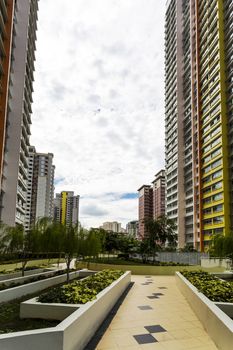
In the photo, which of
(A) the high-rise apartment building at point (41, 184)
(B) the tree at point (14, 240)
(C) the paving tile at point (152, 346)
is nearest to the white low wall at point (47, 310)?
(C) the paving tile at point (152, 346)

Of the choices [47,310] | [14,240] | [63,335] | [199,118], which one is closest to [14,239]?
[14,240]

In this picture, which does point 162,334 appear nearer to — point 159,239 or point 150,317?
point 150,317

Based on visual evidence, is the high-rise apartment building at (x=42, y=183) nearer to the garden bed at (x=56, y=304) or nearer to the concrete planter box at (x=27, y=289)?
the concrete planter box at (x=27, y=289)

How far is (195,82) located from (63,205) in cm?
6552

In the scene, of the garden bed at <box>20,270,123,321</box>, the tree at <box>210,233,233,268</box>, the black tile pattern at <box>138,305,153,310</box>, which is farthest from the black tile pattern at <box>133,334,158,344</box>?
the tree at <box>210,233,233,268</box>

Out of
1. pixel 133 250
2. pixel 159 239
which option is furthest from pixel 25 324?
pixel 159 239

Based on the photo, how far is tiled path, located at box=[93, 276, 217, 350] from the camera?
5664 mm

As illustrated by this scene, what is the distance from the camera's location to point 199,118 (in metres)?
64.0

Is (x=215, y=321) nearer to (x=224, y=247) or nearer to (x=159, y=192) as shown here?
(x=224, y=247)

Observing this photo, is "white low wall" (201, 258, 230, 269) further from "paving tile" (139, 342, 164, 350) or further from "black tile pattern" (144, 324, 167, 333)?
"paving tile" (139, 342, 164, 350)

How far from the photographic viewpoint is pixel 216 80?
57312 mm

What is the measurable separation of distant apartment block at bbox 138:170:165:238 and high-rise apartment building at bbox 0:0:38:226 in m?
73.3

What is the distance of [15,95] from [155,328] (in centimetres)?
4422

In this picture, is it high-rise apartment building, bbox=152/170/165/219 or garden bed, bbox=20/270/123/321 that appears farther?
high-rise apartment building, bbox=152/170/165/219
